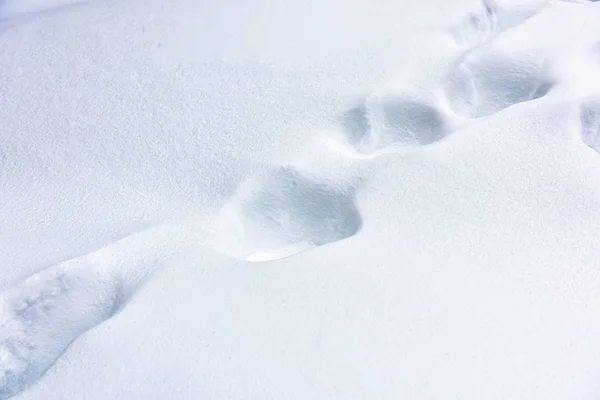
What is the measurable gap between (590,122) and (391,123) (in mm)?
310

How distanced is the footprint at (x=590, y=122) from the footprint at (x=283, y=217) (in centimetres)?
39

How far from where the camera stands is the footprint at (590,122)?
1.00 meters

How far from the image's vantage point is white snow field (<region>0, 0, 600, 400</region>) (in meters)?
0.71

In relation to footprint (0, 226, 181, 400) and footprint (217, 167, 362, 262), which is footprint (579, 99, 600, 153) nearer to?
footprint (217, 167, 362, 262)

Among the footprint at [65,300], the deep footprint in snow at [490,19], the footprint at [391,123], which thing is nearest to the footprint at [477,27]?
the deep footprint in snow at [490,19]

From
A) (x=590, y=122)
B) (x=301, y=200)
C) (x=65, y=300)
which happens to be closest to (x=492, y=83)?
(x=590, y=122)

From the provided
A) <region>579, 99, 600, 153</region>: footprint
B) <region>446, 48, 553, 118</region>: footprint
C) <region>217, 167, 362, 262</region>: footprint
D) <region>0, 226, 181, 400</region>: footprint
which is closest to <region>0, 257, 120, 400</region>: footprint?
<region>0, 226, 181, 400</region>: footprint

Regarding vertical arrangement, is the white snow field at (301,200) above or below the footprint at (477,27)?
below

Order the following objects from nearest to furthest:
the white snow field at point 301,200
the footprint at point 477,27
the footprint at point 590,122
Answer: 1. the white snow field at point 301,200
2. the footprint at point 590,122
3. the footprint at point 477,27

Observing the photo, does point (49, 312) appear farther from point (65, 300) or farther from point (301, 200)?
point (301, 200)

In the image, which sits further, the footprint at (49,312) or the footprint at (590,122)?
the footprint at (590,122)

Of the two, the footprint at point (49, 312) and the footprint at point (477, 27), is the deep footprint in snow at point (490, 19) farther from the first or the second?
the footprint at point (49, 312)

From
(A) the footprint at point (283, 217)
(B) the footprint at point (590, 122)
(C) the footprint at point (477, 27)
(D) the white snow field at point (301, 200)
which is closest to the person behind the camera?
(D) the white snow field at point (301, 200)

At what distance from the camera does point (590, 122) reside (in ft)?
3.33
